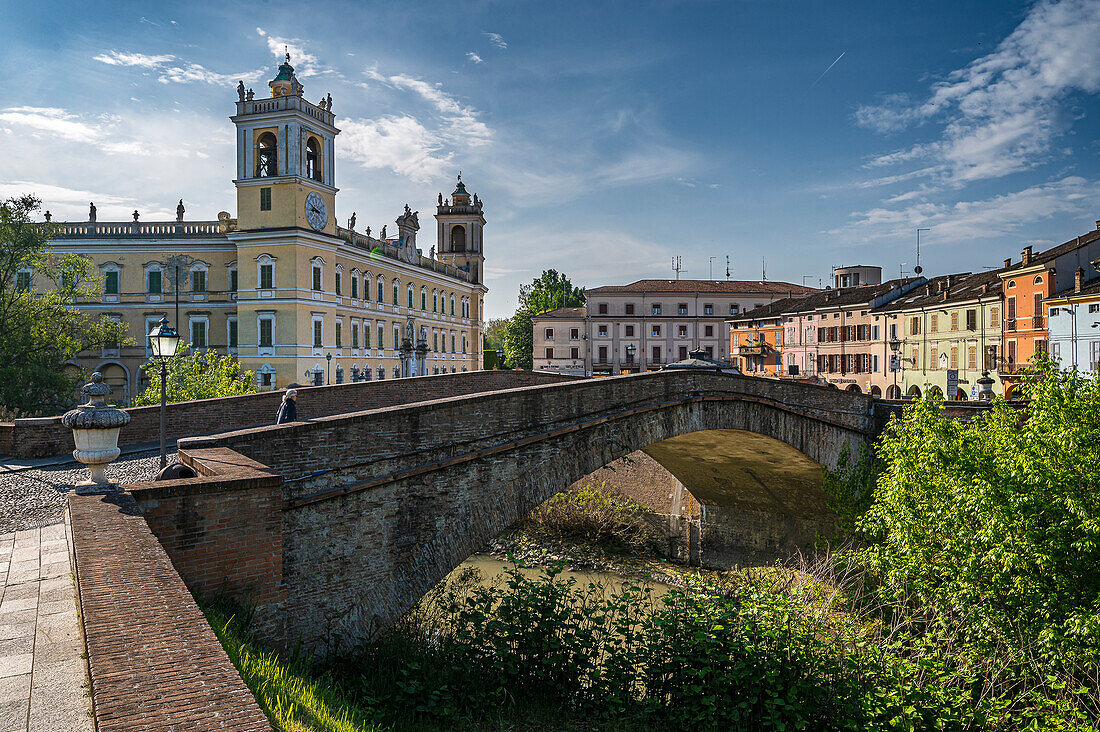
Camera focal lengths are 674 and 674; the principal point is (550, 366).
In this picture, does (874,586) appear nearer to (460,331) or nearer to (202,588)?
(202,588)

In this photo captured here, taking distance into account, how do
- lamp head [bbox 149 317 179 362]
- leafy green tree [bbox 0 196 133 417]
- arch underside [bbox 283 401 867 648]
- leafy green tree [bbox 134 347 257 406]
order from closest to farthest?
arch underside [bbox 283 401 867 648]
lamp head [bbox 149 317 179 362]
leafy green tree [bbox 134 347 257 406]
leafy green tree [bbox 0 196 133 417]

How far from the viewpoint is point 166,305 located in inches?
1417

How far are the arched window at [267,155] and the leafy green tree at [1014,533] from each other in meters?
31.1

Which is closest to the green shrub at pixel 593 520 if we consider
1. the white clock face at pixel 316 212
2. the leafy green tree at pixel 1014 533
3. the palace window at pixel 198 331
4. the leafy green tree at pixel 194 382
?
the leafy green tree at pixel 1014 533

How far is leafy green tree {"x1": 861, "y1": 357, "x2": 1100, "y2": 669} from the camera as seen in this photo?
10.9m

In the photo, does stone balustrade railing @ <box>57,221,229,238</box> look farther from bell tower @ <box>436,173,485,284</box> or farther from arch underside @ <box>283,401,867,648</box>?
arch underside @ <box>283,401,867,648</box>

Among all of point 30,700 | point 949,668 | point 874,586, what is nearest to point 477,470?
point 30,700

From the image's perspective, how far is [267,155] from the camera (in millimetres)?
33625

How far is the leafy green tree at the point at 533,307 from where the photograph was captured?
67938mm

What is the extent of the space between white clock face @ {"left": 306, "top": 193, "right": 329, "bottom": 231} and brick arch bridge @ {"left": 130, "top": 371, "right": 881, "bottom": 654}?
2573 centimetres

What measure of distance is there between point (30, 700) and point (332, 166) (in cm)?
3477

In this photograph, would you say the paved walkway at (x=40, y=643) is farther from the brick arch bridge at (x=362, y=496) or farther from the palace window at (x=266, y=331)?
the palace window at (x=266, y=331)

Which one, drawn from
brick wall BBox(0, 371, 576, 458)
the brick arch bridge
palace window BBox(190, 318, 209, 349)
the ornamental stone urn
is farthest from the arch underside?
palace window BBox(190, 318, 209, 349)

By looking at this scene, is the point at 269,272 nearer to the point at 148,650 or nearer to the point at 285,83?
the point at 285,83
